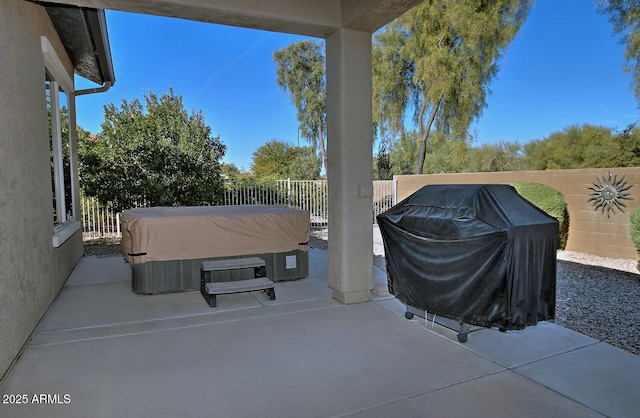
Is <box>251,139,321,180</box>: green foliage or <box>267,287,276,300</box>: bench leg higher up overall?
<box>251,139,321,180</box>: green foliage

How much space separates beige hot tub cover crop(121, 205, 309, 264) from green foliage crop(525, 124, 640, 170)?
570 inches

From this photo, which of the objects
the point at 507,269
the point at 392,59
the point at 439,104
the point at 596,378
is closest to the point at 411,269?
the point at 507,269

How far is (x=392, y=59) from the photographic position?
1411cm

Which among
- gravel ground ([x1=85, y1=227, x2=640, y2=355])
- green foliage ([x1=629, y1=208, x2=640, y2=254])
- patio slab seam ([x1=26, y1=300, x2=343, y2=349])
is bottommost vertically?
gravel ground ([x1=85, y1=227, x2=640, y2=355])

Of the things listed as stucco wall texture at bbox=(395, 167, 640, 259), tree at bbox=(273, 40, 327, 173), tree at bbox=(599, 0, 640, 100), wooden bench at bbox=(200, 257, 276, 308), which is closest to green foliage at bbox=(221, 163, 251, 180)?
tree at bbox=(273, 40, 327, 173)

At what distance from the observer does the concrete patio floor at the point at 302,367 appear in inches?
86.9

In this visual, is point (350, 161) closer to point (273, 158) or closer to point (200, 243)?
point (200, 243)

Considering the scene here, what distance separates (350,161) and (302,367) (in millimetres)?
2182

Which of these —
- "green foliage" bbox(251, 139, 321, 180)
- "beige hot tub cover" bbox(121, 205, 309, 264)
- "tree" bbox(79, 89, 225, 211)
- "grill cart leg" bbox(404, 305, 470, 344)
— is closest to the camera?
"grill cart leg" bbox(404, 305, 470, 344)

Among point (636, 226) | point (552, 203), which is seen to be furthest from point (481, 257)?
point (552, 203)

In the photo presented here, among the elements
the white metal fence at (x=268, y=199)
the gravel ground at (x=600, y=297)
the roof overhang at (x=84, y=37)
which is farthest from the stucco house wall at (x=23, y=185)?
the white metal fence at (x=268, y=199)

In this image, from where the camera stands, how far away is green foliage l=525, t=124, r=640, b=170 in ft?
46.4

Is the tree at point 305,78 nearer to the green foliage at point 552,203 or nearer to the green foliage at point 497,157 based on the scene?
the green foliage at point 497,157

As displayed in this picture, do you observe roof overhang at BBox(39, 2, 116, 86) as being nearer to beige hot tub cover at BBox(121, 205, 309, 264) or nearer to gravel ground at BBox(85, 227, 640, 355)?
beige hot tub cover at BBox(121, 205, 309, 264)
